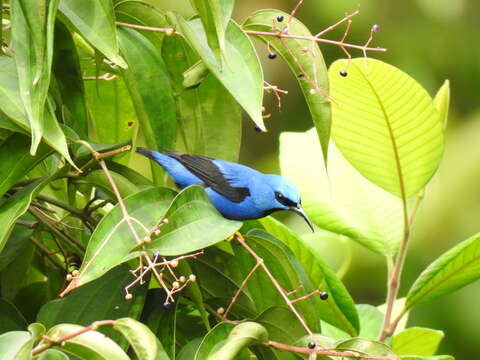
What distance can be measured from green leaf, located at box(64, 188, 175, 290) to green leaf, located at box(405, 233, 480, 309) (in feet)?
1.78

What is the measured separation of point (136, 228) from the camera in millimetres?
1256

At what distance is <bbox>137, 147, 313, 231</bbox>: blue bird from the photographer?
6.65 feet

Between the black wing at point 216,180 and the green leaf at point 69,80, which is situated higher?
the green leaf at point 69,80

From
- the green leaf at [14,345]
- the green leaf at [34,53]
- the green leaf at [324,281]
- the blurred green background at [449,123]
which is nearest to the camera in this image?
the green leaf at [14,345]

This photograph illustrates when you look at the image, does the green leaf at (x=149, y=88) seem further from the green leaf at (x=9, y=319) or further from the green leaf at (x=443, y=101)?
the green leaf at (x=443, y=101)

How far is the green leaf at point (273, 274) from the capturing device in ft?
4.68

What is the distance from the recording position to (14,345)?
1072 millimetres

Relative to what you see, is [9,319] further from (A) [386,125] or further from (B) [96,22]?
(A) [386,125]

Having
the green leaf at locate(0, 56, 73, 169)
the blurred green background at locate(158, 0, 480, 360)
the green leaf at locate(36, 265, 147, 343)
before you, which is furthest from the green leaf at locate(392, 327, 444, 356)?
the blurred green background at locate(158, 0, 480, 360)

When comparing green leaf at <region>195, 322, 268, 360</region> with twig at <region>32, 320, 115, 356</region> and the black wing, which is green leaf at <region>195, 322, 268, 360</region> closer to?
twig at <region>32, 320, 115, 356</region>

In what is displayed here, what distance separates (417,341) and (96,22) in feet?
2.95

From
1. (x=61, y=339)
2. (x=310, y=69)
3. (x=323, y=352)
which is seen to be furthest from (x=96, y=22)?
(x=323, y=352)

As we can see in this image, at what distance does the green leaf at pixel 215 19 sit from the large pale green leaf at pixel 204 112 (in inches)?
11.1

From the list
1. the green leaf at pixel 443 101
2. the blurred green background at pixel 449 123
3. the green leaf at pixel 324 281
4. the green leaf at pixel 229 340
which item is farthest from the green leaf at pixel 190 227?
the blurred green background at pixel 449 123
